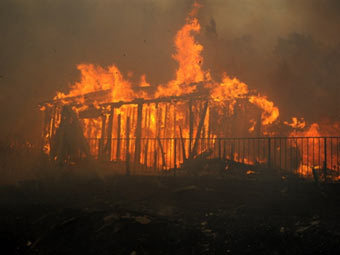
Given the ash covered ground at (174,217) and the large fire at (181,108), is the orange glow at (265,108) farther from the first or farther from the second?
the ash covered ground at (174,217)

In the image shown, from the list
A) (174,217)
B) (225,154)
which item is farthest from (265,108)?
(174,217)

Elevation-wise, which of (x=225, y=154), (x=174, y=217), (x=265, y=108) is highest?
(x=265, y=108)

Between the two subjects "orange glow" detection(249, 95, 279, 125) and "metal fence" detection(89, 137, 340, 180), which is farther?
"orange glow" detection(249, 95, 279, 125)

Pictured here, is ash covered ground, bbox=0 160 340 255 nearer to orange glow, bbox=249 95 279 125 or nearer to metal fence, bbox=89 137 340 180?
metal fence, bbox=89 137 340 180

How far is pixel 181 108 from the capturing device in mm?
21766

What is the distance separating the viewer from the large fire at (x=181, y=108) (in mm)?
18500

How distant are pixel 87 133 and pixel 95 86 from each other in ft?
15.0

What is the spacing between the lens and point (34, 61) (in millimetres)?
27375

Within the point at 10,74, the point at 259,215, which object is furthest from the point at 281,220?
the point at 10,74

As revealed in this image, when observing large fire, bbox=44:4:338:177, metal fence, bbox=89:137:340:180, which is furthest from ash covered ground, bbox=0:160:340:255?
large fire, bbox=44:4:338:177

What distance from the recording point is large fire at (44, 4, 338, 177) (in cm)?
1850

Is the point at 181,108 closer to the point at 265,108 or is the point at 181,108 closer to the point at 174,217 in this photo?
the point at 265,108

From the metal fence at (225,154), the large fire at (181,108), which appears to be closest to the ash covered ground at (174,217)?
the metal fence at (225,154)

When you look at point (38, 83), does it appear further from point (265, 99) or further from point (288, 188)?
point (288, 188)
